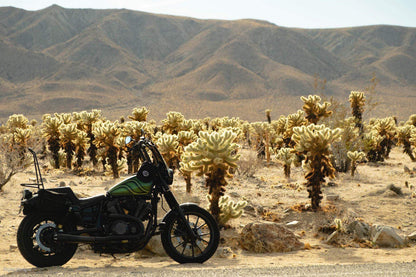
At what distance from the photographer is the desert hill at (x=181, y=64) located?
78.2m

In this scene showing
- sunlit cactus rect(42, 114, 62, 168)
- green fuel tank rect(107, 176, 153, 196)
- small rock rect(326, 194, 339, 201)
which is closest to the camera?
green fuel tank rect(107, 176, 153, 196)

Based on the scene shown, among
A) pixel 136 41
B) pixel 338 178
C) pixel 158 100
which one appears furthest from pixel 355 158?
pixel 136 41

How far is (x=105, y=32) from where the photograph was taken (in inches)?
5113

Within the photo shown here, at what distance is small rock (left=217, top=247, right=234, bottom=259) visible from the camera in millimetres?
7379

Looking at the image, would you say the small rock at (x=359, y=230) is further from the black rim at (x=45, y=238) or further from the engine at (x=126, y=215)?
the black rim at (x=45, y=238)

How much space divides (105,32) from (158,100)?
59.8 meters

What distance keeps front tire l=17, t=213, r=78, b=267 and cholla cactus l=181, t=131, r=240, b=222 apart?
10.8ft

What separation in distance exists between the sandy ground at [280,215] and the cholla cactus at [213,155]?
1289 mm

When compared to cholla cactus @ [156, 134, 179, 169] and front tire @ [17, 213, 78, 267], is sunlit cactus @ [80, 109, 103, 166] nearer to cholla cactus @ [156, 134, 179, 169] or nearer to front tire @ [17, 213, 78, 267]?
cholla cactus @ [156, 134, 179, 169]

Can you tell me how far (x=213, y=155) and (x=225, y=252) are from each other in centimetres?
189

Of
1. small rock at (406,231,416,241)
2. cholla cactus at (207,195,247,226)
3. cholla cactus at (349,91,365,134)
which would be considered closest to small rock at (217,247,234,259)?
cholla cactus at (207,195,247,226)

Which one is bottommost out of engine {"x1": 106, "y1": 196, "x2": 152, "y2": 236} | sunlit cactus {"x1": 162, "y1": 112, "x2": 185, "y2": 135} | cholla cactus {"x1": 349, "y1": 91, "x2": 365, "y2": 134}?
engine {"x1": 106, "y1": 196, "x2": 152, "y2": 236}

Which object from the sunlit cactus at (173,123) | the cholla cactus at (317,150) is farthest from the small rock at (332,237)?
the sunlit cactus at (173,123)

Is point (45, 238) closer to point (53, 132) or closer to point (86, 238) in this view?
point (86, 238)
